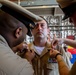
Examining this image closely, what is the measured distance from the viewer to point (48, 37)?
2484mm

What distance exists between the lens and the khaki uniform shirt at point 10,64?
1122 mm

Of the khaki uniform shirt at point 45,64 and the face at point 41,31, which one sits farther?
the face at point 41,31

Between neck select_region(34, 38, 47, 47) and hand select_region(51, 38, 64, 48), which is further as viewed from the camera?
neck select_region(34, 38, 47, 47)

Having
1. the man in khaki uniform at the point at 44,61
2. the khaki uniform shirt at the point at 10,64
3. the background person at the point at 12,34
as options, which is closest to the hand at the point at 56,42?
the man in khaki uniform at the point at 44,61

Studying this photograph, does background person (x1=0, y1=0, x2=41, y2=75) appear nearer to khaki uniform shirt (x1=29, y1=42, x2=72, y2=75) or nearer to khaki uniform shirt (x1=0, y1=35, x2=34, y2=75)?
khaki uniform shirt (x1=0, y1=35, x2=34, y2=75)

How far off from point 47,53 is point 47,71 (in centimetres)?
22

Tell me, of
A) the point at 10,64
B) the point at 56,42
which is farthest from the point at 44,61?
the point at 10,64

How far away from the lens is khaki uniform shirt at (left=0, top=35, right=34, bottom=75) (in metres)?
1.12

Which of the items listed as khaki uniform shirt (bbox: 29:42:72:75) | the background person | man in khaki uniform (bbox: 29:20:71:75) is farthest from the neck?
the background person

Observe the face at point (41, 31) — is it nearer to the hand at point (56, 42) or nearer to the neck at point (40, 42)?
the neck at point (40, 42)

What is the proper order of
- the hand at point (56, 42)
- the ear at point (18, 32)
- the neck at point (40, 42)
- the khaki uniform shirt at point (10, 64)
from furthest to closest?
the neck at point (40, 42)
the hand at point (56, 42)
the ear at point (18, 32)
the khaki uniform shirt at point (10, 64)

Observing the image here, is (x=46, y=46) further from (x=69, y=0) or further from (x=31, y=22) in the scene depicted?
(x=69, y=0)

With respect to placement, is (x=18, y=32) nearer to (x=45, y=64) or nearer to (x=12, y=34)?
(x=12, y=34)

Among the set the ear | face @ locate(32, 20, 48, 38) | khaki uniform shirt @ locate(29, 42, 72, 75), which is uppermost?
the ear
